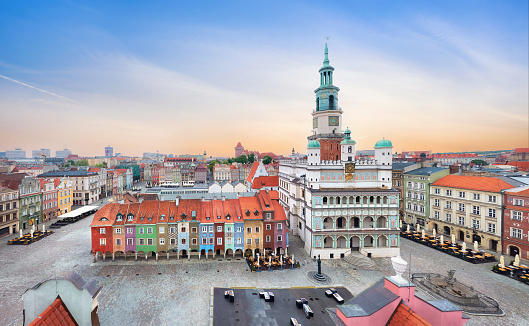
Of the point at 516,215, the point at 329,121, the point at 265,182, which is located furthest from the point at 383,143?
the point at 265,182

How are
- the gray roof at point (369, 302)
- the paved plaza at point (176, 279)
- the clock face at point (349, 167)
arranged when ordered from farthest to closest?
the clock face at point (349, 167), the paved plaza at point (176, 279), the gray roof at point (369, 302)

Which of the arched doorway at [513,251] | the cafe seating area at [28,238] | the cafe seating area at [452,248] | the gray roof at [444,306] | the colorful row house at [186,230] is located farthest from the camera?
the cafe seating area at [28,238]

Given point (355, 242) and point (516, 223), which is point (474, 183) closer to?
point (516, 223)

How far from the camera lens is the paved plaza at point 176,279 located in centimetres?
3072

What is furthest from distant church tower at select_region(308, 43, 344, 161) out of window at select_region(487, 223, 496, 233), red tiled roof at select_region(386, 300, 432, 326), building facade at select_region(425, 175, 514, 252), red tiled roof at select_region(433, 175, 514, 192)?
red tiled roof at select_region(386, 300, 432, 326)

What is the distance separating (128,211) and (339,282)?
120ft

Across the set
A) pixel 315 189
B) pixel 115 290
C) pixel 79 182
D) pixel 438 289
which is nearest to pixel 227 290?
pixel 115 290

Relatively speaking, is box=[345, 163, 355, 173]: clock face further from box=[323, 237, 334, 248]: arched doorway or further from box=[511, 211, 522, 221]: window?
box=[511, 211, 522, 221]: window

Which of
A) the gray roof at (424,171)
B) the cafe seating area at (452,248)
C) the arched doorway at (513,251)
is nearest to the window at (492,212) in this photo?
the arched doorway at (513,251)

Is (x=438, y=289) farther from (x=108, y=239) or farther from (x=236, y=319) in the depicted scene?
(x=108, y=239)

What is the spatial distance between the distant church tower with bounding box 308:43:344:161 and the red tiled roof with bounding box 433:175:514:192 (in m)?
24.1

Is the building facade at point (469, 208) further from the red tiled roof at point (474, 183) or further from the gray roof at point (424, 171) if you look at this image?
the gray roof at point (424, 171)

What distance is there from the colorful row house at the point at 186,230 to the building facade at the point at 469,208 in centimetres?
3746

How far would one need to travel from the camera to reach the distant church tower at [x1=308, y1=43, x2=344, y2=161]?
2384 inches
